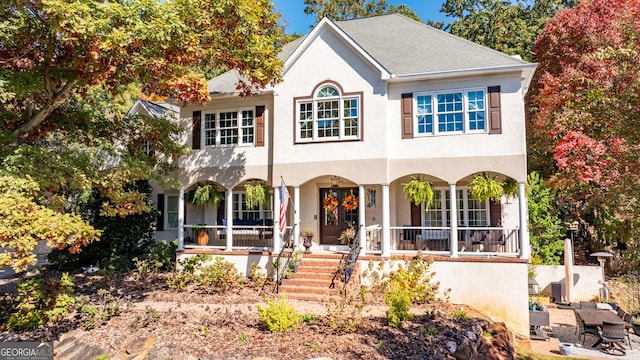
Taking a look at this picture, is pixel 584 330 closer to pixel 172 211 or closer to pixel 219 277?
pixel 219 277

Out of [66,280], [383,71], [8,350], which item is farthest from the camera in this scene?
[383,71]

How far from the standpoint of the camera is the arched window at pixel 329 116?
48.4 ft

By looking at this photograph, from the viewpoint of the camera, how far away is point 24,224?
7887mm

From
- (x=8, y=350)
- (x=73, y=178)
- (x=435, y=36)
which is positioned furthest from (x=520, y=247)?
(x=8, y=350)

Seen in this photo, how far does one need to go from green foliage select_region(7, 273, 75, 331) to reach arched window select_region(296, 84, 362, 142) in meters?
8.89

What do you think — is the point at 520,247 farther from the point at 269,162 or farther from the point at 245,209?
the point at 245,209

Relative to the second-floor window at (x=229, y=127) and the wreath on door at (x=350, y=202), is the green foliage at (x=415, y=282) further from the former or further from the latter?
the second-floor window at (x=229, y=127)

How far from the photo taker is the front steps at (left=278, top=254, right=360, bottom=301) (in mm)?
12778

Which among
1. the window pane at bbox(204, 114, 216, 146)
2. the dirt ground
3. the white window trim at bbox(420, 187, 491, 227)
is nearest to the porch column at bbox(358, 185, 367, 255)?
the dirt ground

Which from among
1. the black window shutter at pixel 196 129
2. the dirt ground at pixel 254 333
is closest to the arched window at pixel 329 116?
the black window shutter at pixel 196 129

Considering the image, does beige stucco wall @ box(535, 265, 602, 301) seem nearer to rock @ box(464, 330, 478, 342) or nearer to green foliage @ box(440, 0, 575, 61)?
rock @ box(464, 330, 478, 342)

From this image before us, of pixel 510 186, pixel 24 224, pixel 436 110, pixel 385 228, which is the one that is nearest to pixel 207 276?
pixel 385 228

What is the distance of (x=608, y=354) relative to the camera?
11383 mm

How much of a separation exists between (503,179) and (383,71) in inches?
235
